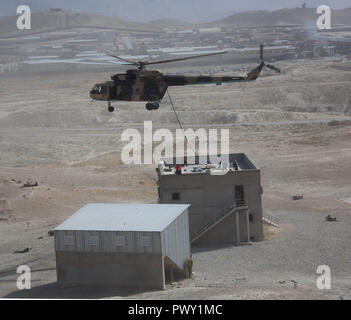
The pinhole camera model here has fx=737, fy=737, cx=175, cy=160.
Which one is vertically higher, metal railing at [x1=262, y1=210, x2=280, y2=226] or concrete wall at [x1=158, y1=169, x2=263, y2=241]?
concrete wall at [x1=158, y1=169, x2=263, y2=241]

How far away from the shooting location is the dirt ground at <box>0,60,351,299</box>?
38.0 m

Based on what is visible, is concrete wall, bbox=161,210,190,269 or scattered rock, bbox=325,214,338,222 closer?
concrete wall, bbox=161,210,190,269

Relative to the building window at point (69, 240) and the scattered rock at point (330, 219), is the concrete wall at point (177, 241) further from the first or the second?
the scattered rock at point (330, 219)

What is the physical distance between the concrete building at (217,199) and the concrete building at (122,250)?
9252 mm

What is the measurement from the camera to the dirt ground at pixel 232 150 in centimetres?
3802

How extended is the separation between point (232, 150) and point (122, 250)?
51100 mm

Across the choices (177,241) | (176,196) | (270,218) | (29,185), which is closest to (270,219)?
(270,218)

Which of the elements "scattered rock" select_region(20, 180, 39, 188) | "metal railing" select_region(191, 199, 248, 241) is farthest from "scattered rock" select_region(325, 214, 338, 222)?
"scattered rock" select_region(20, 180, 39, 188)

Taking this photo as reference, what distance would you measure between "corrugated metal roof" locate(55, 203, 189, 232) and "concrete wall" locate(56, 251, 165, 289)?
1.31 meters

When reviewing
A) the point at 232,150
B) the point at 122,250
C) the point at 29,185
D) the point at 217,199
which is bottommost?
the point at 232,150

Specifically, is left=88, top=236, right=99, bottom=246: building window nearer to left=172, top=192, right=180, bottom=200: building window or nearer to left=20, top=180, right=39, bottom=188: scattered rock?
left=172, top=192, right=180, bottom=200: building window

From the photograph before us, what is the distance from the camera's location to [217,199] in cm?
4784

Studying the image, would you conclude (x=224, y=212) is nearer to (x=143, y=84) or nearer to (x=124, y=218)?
(x=143, y=84)
